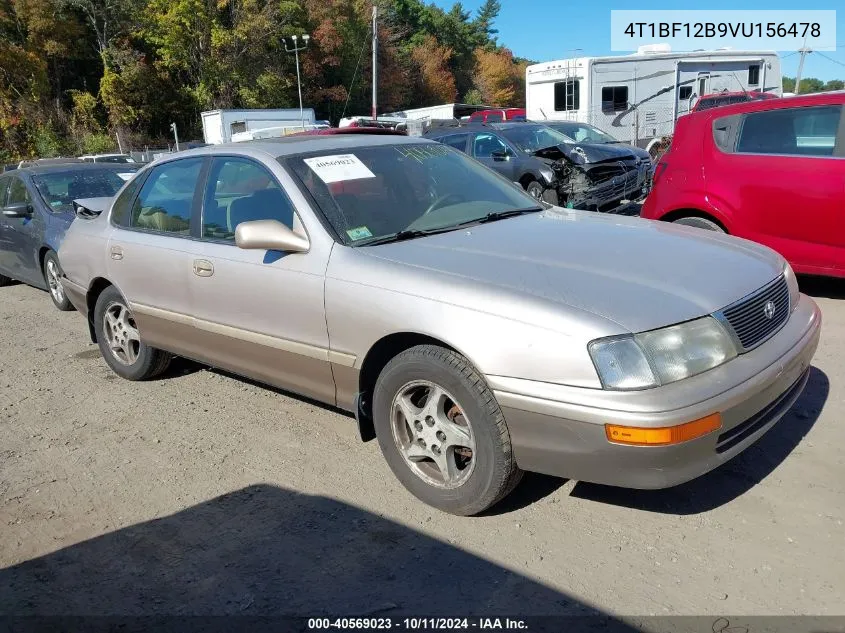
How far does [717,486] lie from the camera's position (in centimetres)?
321

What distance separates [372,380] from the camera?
11.1ft

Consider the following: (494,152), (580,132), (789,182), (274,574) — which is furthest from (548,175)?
(274,574)

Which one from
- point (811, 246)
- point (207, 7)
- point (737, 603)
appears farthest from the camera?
point (207, 7)

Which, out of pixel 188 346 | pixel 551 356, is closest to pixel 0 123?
pixel 188 346

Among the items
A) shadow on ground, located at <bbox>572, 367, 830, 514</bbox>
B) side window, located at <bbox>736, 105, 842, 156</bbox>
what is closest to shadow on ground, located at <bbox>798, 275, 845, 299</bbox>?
side window, located at <bbox>736, 105, 842, 156</bbox>

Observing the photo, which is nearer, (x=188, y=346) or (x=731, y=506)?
(x=731, y=506)

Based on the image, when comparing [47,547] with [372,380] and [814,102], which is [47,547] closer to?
[372,380]

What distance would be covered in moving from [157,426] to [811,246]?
16.0 ft

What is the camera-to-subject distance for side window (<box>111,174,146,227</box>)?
4.86 meters

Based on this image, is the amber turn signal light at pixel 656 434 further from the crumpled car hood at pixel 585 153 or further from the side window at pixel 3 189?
the crumpled car hood at pixel 585 153

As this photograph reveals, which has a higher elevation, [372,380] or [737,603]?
[372,380]

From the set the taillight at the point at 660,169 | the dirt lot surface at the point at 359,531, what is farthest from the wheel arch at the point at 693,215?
the dirt lot surface at the point at 359,531

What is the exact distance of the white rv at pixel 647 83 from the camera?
2075 centimetres

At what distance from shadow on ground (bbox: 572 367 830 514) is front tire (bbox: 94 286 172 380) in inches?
123
